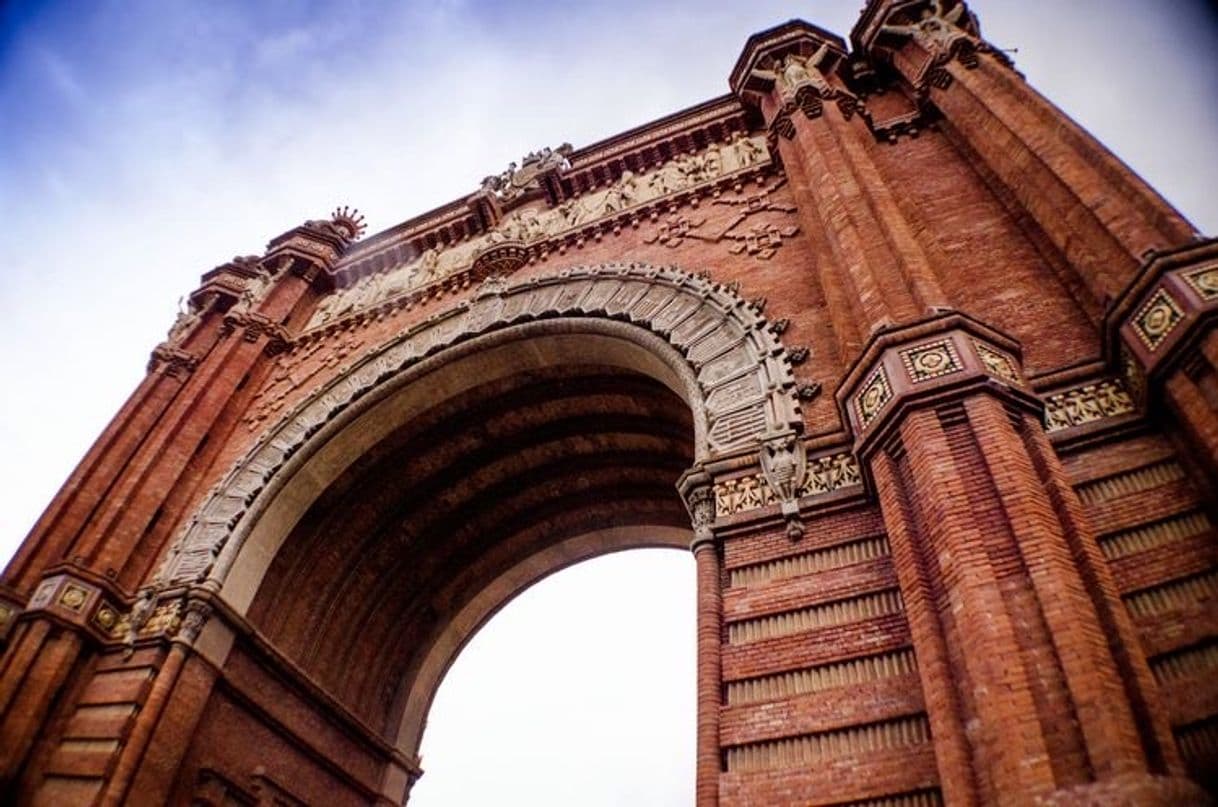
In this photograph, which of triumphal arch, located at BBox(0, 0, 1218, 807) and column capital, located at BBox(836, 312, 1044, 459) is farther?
column capital, located at BBox(836, 312, 1044, 459)

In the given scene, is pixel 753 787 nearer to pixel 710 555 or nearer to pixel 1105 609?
pixel 710 555

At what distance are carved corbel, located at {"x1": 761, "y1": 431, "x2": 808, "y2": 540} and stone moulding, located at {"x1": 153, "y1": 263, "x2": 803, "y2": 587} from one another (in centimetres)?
17

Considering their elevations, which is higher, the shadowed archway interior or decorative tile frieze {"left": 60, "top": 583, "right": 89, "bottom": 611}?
the shadowed archway interior

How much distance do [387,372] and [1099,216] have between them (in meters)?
8.33

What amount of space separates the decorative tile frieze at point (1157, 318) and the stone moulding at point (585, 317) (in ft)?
7.96

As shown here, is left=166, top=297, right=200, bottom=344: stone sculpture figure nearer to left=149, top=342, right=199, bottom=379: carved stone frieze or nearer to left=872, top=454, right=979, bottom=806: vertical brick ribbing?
left=149, top=342, right=199, bottom=379: carved stone frieze

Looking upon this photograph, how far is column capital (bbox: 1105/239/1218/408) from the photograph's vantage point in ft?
14.2

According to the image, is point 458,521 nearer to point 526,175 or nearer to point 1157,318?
point 526,175

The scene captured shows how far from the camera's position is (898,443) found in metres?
4.86

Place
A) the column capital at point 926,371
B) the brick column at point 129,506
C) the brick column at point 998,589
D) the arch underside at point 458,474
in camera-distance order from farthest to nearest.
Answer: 1. the arch underside at point 458,474
2. the brick column at point 129,506
3. the column capital at point 926,371
4. the brick column at point 998,589

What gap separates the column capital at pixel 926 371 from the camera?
477cm

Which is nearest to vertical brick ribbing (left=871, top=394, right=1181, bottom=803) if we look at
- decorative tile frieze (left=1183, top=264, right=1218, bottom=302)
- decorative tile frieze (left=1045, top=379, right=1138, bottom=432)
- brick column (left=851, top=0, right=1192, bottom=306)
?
decorative tile frieze (left=1045, top=379, right=1138, bottom=432)

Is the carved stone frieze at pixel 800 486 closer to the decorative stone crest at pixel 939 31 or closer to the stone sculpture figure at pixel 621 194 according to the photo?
the decorative stone crest at pixel 939 31

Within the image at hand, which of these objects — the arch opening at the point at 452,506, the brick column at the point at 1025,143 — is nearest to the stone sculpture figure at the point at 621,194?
the arch opening at the point at 452,506
